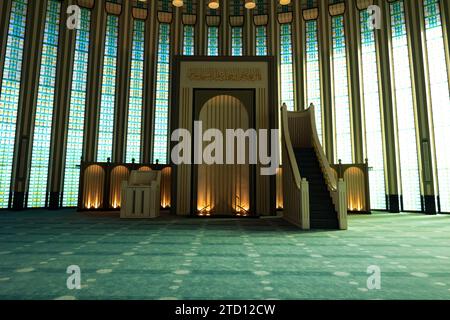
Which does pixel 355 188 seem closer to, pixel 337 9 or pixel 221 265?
pixel 337 9

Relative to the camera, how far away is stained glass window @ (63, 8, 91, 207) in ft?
39.2

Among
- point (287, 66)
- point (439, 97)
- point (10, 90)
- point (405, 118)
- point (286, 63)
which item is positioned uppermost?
point (286, 63)

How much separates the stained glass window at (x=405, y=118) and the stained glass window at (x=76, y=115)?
12.8m

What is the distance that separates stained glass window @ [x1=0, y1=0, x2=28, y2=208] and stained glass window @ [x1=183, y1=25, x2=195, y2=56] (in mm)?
6546

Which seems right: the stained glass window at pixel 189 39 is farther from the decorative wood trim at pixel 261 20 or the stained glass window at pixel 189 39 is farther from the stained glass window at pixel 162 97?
the decorative wood trim at pixel 261 20

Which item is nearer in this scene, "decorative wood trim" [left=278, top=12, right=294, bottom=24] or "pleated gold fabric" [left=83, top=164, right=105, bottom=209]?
"pleated gold fabric" [left=83, top=164, right=105, bottom=209]

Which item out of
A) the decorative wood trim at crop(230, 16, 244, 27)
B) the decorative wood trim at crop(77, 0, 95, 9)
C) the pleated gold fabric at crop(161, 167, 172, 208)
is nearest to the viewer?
the pleated gold fabric at crop(161, 167, 172, 208)

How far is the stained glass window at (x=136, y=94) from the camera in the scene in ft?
42.3

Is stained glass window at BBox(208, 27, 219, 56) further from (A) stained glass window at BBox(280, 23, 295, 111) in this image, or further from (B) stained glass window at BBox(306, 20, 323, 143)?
(B) stained glass window at BBox(306, 20, 323, 143)

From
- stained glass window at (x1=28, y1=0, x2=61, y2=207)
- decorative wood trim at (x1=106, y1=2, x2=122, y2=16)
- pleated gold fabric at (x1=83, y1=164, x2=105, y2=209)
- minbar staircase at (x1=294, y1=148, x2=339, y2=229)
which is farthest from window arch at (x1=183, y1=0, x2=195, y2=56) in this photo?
minbar staircase at (x1=294, y1=148, x2=339, y2=229)

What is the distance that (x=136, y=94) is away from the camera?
13.2 meters

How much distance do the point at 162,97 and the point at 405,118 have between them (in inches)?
403

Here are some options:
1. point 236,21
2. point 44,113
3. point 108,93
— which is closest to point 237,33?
point 236,21
